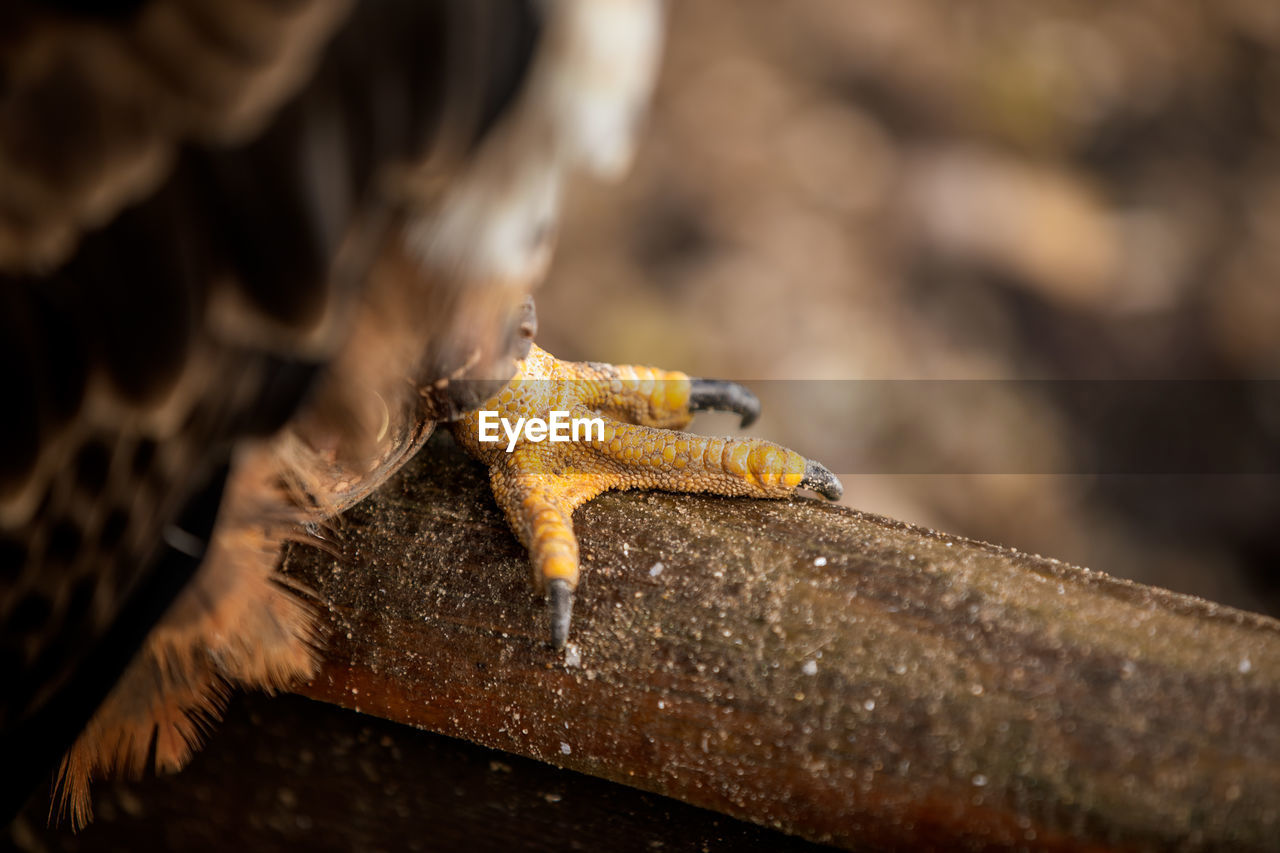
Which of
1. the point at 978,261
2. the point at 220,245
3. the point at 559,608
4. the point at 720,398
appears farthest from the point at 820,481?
the point at 978,261

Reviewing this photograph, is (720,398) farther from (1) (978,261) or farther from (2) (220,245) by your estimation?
(1) (978,261)

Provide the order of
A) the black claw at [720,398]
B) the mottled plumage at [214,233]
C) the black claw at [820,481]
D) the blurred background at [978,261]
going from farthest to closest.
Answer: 1. the blurred background at [978,261]
2. the black claw at [720,398]
3. the black claw at [820,481]
4. the mottled plumage at [214,233]

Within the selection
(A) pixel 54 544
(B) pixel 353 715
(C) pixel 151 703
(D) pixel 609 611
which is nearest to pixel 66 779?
(C) pixel 151 703

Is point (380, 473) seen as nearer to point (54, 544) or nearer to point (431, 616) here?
point (431, 616)

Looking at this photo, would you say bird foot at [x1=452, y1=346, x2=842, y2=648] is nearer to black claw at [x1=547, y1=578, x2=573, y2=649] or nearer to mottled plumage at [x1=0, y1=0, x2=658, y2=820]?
black claw at [x1=547, y1=578, x2=573, y2=649]

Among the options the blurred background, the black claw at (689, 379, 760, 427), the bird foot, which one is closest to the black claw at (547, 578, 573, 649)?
the bird foot

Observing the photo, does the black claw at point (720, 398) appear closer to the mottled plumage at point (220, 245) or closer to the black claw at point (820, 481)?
the black claw at point (820, 481)

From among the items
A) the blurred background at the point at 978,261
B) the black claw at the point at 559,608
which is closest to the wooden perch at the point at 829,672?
the black claw at the point at 559,608
